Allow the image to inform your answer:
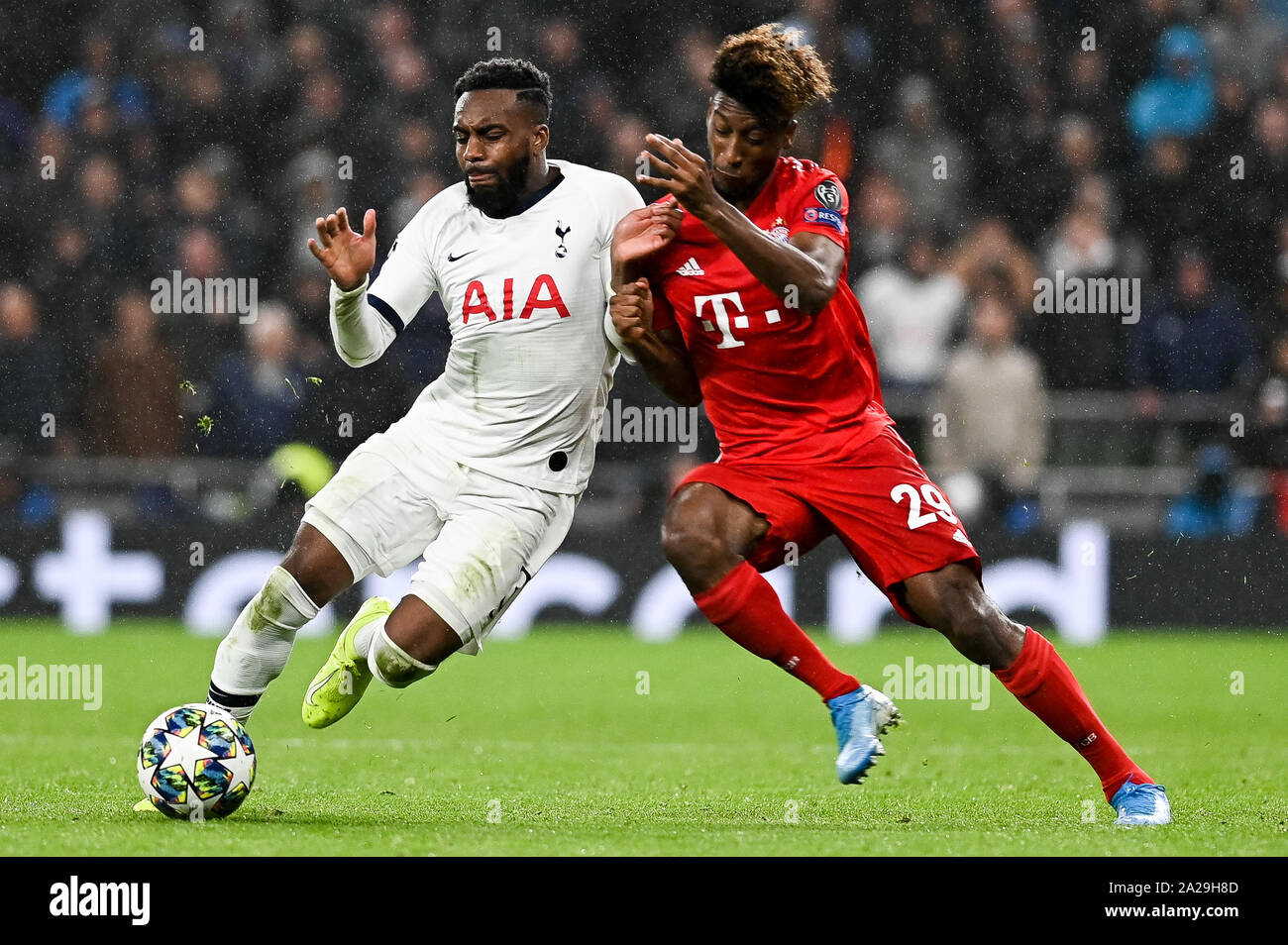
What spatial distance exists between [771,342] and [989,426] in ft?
17.2

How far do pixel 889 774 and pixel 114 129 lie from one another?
7.24 metres

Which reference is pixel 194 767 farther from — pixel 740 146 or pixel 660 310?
pixel 740 146

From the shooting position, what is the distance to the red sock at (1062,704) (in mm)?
5148

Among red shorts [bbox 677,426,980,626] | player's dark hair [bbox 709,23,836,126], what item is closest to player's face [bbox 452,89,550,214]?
player's dark hair [bbox 709,23,836,126]

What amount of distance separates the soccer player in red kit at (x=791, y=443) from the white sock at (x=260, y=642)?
116 centimetres

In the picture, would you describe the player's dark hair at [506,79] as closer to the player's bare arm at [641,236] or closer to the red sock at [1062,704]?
the player's bare arm at [641,236]

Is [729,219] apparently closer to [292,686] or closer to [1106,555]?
[292,686]

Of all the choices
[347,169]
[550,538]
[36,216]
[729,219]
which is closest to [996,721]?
[550,538]

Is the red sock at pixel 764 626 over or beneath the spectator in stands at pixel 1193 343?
beneath

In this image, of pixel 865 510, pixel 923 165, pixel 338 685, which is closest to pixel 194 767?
pixel 338 685

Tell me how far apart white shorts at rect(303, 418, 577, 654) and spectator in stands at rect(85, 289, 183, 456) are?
5018 millimetres

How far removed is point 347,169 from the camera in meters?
10.9
